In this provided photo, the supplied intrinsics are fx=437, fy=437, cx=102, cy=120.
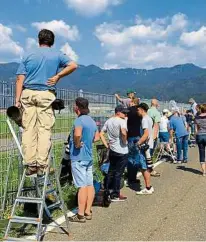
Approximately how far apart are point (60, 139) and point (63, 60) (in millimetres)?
3702

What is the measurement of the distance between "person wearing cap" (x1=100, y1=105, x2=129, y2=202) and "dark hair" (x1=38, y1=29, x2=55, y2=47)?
3006 mm

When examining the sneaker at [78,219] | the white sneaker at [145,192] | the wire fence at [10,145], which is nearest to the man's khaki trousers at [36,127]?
the wire fence at [10,145]

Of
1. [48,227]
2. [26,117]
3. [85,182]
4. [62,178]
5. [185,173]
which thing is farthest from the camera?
[185,173]

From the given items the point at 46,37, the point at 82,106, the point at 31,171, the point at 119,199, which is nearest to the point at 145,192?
the point at 119,199

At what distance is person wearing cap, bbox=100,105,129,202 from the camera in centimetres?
881

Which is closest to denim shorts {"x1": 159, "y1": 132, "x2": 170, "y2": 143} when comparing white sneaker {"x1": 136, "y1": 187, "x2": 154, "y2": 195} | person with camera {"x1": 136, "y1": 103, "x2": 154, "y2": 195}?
person with camera {"x1": 136, "y1": 103, "x2": 154, "y2": 195}

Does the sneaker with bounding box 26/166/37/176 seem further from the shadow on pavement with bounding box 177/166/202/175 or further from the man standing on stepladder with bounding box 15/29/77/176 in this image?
the shadow on pavement with bounding box 177/166/202/175

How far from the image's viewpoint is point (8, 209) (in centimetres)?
750

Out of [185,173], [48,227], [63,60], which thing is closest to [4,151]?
[48,227]

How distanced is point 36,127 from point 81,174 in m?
1.67

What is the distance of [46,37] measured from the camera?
6125mm

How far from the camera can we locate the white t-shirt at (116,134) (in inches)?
347

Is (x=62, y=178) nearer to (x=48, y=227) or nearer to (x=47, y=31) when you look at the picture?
(x=48, y=227)

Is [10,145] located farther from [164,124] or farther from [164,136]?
[164,136]
